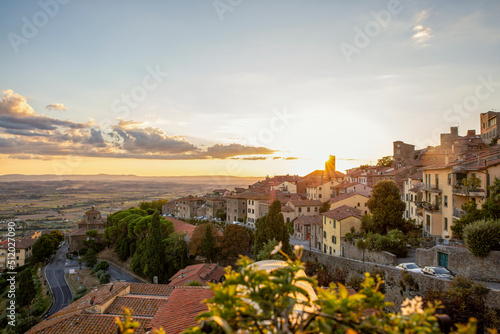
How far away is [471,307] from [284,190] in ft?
188

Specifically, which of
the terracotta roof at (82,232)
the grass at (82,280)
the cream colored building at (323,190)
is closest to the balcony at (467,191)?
the cream colored building at (323,190)

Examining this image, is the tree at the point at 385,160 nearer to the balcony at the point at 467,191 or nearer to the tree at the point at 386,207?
the tree at the point at 386,207

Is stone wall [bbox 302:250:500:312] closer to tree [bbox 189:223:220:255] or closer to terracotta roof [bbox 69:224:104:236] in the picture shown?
tree [bbox 189:223:220:255]

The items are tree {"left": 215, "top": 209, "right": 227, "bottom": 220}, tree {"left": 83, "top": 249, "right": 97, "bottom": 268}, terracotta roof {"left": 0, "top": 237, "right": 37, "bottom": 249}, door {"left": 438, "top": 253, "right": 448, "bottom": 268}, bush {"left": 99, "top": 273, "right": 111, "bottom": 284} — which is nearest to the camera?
door {"left": 438, "top": 253, "right": 448, "bottom": 268}

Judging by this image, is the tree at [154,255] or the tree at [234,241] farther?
the tree at [234,241]

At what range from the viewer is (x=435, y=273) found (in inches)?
611

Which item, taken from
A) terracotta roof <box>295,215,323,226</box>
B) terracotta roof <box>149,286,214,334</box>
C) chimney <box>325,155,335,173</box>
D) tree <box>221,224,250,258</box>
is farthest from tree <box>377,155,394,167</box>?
terracotta roof <box>149,286,214,334</box>

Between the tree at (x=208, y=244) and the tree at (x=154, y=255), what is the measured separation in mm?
5262

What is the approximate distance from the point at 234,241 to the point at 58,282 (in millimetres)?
25215

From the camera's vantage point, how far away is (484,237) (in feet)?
47.6

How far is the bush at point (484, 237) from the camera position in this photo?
47.4ft

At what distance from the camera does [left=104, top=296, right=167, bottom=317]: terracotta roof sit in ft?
54.8

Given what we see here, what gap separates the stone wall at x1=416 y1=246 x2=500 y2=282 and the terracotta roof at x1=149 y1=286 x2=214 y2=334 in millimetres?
13277

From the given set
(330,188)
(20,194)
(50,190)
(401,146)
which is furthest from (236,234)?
(50,190)
